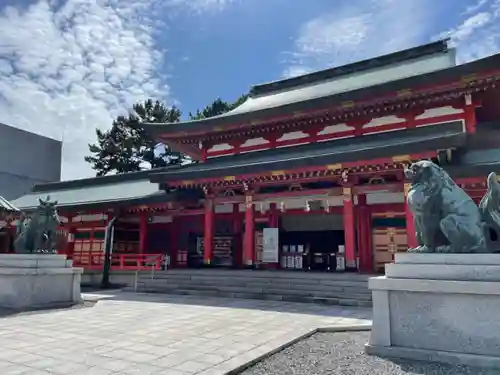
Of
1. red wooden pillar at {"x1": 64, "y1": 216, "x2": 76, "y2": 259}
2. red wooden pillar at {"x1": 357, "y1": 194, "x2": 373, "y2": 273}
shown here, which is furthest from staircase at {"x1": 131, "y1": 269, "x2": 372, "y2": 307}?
red wooden pillar at {"x1": 64, "y1": 216, "x2": 76, "y2": 259}

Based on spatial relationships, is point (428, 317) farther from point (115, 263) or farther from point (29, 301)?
point (115, 263)

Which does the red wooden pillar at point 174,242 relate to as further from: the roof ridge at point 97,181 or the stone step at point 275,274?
the roof ridge at point 97,181

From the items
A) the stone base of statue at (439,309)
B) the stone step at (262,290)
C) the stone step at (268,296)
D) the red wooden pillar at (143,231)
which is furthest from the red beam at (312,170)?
the stone base of statue at (439,309)

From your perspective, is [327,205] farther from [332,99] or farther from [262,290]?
[262,290]

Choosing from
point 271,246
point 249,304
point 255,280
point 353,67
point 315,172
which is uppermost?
point 353,67

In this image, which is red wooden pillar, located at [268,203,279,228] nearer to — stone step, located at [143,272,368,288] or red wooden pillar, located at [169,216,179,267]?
stone step, located at [143,272,368,288]

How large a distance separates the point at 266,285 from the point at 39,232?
682cm

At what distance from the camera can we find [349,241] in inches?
490

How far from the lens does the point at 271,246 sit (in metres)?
15.1

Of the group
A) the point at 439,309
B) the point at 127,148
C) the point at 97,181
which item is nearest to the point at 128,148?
the point at 127,148

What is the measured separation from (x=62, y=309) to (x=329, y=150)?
9.67 metres

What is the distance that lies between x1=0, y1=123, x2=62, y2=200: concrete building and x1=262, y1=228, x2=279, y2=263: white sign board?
26.2 m

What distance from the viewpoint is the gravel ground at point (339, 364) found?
4.42 m

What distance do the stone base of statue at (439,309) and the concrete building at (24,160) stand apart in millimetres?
34267
